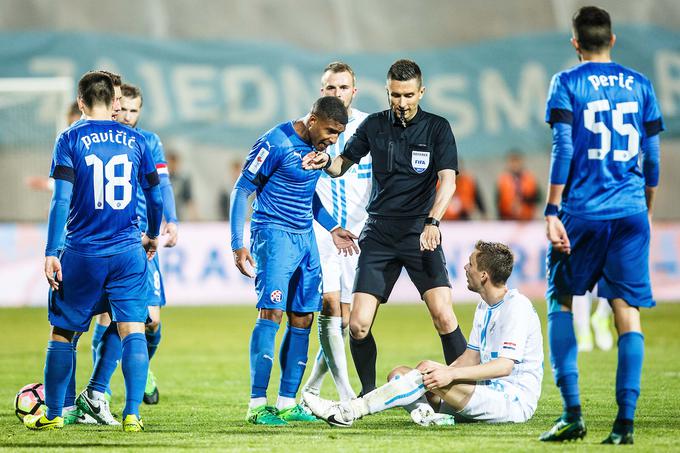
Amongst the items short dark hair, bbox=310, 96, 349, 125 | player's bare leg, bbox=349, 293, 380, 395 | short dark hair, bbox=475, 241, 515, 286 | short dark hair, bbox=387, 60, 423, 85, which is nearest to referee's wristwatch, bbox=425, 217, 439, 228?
short dark hair, bbox=475, 241, 515, 286

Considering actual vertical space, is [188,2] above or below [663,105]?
above

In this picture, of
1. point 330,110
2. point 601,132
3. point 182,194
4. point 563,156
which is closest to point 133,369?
point 330,110

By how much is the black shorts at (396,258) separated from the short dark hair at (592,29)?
74.5 inches

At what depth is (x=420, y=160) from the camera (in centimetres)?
750

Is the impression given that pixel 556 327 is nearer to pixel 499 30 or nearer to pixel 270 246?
pixel 270 246

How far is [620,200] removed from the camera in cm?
608

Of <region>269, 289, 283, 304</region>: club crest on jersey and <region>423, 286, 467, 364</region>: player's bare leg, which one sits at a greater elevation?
<region>269, 289, 283, 304</region>: club crest on jersey

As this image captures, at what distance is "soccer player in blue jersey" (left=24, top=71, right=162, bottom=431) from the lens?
21.7 ft

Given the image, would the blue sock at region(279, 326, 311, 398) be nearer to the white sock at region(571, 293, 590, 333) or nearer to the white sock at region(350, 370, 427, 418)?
the white sock at region(350, 370, 427, 418)

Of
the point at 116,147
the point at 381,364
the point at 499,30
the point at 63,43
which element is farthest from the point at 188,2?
the point at 116,147

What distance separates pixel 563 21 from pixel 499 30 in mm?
1322

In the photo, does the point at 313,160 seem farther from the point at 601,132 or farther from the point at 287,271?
the point at 601,132

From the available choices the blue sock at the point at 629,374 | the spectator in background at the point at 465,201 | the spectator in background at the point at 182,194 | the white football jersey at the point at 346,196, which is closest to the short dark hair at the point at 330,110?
the white football jersey at the point at 346,196

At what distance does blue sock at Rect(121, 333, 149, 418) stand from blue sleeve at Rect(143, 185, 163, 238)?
740 mm
